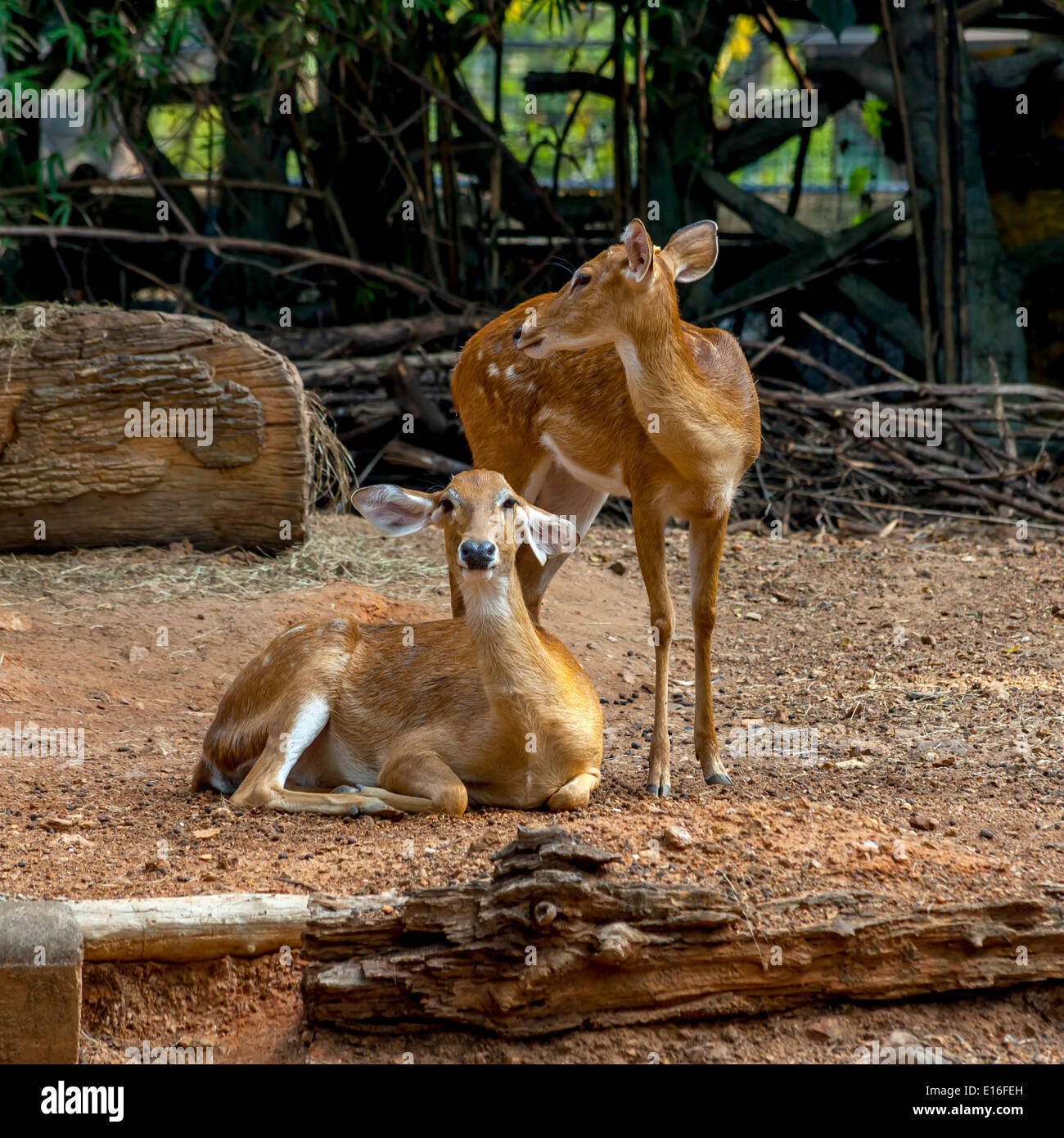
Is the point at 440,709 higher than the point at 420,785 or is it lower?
higher

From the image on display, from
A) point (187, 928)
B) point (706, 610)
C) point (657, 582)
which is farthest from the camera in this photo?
point (706, 610)

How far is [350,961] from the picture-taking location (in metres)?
3.33

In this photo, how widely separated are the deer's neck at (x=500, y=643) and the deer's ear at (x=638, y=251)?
3.83 feet

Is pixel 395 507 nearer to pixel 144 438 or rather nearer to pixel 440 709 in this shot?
pixel 440 709

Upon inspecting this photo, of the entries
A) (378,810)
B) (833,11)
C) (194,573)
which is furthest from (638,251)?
(833,11)

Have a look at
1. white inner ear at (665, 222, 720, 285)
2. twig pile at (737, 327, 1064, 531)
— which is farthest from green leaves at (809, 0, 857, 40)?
white inner ear at (665, 222, 720, 285)

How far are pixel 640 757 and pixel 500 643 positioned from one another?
1217 millimetres

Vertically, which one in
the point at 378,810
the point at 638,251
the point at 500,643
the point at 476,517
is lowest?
the point at 378,810

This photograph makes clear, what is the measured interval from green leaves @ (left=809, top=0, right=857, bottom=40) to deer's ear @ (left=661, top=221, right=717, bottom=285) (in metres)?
5.43

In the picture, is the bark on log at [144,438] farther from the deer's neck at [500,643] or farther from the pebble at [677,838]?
the pebble at [677,838]

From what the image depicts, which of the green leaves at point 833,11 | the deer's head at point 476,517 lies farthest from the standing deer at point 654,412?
the green leaves at point 833,11

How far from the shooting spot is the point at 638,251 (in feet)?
16.1

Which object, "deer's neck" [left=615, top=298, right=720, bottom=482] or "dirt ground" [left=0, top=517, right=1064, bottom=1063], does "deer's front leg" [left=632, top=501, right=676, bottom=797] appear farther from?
"dirt ground" [left=0, top=517, right=1064, bottom=1063]

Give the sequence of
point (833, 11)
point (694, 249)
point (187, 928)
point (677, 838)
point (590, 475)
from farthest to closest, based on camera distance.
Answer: point (833, 11) → point (590, 475) → point (694, 249) → point (677, 838) → point (187, 928)
